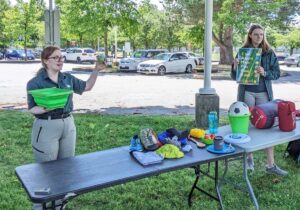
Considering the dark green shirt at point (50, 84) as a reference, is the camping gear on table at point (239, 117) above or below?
below

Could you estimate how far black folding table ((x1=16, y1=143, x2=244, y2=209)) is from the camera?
2533mm

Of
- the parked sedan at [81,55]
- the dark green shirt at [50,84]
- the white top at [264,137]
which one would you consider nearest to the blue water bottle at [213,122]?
the white top at [264,137]

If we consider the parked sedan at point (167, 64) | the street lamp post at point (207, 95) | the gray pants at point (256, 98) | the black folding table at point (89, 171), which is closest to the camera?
the black folding table at point (89, 171)

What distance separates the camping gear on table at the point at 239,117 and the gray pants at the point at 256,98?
42.7 inches

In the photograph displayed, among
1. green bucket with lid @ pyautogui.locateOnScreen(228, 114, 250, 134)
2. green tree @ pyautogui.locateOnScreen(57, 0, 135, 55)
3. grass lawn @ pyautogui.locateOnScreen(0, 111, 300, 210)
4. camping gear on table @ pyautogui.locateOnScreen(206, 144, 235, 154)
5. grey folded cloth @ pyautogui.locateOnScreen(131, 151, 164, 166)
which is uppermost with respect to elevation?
green tree @ pyautogui.locateOnScreen(57, 0, 135, 55)

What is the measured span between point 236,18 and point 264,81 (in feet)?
62.8

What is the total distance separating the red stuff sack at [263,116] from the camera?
3941 millimetres

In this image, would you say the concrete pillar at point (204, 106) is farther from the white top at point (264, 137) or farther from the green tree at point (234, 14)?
the green tree at point (234, 14)

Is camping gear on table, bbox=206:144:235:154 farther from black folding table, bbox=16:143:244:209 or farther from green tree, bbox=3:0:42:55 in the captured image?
green tree, bbox=3:0:42:55

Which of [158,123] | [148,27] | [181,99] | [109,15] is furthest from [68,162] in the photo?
[148,27]

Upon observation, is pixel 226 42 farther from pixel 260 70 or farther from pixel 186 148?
pixel 186 148

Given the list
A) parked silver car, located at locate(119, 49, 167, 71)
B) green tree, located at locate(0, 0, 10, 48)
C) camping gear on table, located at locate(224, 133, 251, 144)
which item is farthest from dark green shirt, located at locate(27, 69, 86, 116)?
green tree, located at locate(0, 0, 10, 48)

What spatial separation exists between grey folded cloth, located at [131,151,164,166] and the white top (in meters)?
0.78

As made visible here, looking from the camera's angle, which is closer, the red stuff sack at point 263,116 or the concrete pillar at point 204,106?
the red stuff sack at point 263,116
